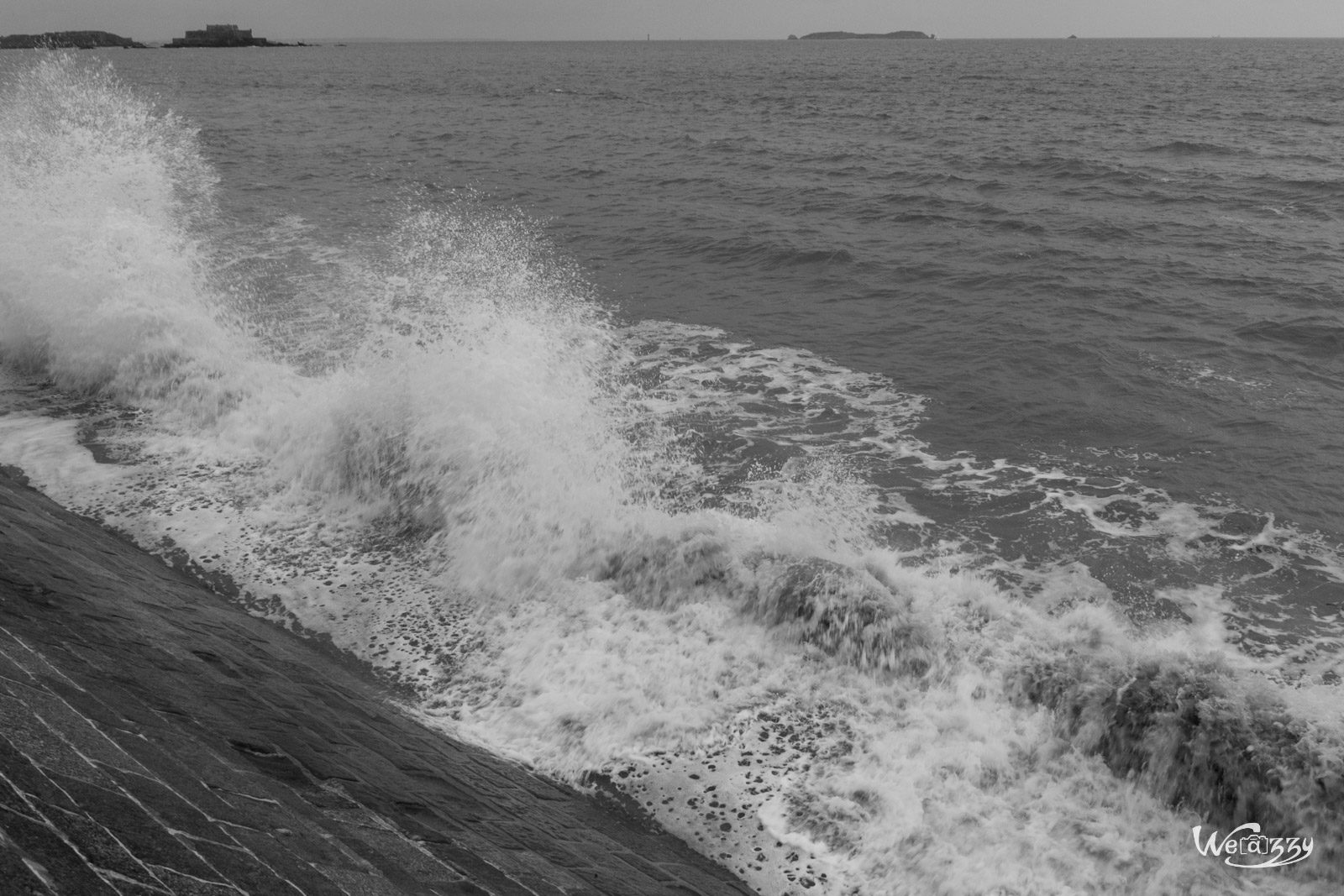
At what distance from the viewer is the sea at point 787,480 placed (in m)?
4.92

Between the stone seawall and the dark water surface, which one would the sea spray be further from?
the stone seawall

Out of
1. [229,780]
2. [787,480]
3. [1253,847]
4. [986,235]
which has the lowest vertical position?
[1253,847]

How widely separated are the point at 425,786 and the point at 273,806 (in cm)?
102

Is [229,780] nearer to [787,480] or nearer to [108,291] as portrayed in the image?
[787,480]

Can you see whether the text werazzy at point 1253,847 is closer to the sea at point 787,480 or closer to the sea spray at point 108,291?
the sea at point 787,480

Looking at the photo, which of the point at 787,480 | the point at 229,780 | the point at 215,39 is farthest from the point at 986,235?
the point at 215,39

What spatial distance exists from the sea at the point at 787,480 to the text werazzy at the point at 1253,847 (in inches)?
1.0

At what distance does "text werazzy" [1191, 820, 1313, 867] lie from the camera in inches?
177

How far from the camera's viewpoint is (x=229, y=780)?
3.20 metres

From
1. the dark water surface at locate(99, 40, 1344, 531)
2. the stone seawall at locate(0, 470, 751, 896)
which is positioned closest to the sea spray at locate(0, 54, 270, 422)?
the dark water surface at locate(99, 40, 1344, 531)

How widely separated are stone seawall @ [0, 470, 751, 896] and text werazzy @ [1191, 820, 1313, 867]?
8.08 feet

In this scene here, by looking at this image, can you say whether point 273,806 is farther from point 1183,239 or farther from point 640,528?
point 1183,239

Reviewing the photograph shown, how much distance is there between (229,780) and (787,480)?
20.5 ft

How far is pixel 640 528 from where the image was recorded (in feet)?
23.6
